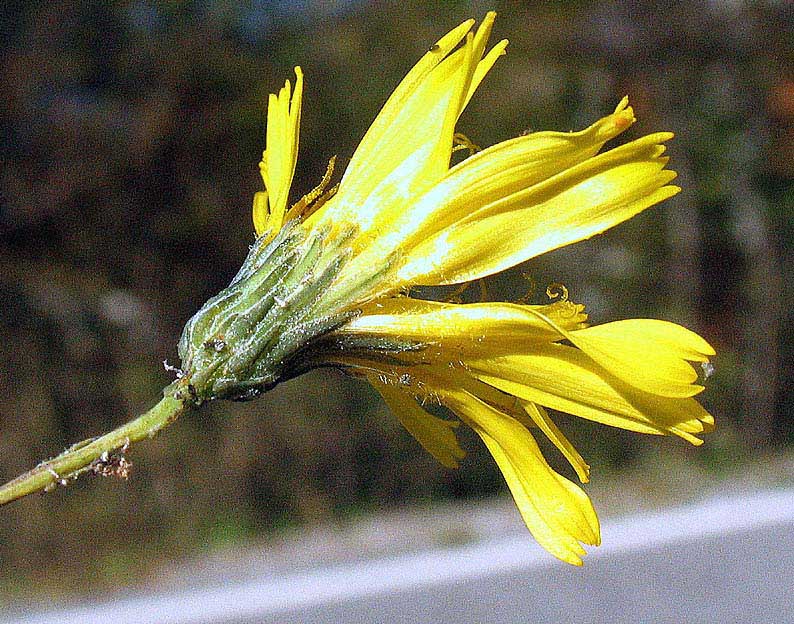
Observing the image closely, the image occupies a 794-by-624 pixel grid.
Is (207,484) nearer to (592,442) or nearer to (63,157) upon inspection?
(63,157)

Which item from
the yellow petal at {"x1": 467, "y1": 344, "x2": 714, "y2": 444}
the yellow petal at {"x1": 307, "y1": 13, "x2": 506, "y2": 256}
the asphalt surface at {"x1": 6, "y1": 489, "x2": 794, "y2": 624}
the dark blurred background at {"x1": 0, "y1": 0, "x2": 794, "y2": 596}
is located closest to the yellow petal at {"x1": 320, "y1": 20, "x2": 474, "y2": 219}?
the yellow petal at {"x1": 307, "y1": 13, "x2": 506, "y2": 256}

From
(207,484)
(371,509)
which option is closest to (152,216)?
(207,484)

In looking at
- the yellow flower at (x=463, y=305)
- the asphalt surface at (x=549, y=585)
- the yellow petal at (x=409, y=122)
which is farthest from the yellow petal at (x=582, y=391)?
the asphalt surface at (x=549, y=585)

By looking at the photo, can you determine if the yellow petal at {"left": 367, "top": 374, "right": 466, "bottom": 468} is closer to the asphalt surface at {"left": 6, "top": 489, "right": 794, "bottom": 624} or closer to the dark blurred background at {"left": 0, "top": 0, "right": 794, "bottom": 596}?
the dark blurred background at {"left": 0, "top": 0, "right": 794, "bottom": 596}

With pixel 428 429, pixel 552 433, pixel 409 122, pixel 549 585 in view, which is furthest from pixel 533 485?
pixel 549 585

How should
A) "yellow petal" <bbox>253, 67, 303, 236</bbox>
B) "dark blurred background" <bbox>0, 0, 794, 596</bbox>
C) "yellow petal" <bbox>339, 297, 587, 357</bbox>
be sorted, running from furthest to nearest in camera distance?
1. "dark blurred background" <bbox>0, 0, 794, 596</bbox>
2. "yellow petal" <bbox>253, 67, 303, 236</bbox>
3. "yellow petal" <bbox>339, 297, 587, 357</bbox>

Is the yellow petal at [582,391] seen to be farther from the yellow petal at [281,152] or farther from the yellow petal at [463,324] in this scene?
→ the yellow petal at [281,152]

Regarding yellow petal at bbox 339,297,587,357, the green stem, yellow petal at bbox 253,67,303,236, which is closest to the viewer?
the green stem
